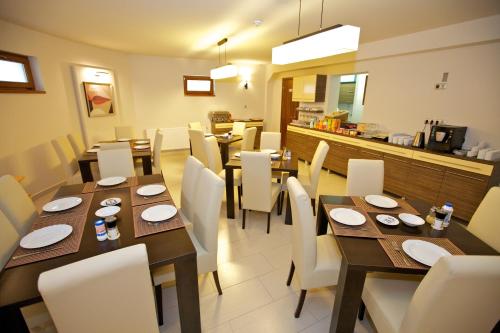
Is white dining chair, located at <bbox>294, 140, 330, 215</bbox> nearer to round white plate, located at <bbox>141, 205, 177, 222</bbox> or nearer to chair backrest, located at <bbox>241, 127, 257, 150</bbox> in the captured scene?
chair backrest, located at <bbox>241, 127, 257, 150</bbox>

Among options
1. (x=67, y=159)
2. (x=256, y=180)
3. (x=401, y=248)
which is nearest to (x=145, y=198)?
(x=256, y=180)

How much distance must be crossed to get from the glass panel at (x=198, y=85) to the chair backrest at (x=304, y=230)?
548 cm

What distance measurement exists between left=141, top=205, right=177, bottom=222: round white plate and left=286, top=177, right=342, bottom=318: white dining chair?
0.80 meters

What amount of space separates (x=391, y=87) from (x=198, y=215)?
3824 millimetres

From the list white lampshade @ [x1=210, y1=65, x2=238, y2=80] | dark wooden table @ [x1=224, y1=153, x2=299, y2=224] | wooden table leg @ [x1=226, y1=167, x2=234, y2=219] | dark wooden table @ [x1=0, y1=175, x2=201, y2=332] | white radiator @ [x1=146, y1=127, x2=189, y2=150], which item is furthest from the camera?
white radiator @ [x1=146, y1=127, x2=189, y2=150]

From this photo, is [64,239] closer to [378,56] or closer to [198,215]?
[198,215]

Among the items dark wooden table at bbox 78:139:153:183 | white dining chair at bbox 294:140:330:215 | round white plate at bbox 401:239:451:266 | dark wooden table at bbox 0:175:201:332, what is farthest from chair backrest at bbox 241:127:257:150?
round white plate at bbox 401:239:451:266

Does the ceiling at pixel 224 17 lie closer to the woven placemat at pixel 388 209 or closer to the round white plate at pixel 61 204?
the woven placemat at pixel 388 209

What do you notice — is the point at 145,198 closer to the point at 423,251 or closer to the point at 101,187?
the point at 101,187

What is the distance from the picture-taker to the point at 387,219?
4.89 ft

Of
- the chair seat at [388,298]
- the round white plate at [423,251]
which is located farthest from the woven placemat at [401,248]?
the chair seat at [388,298]

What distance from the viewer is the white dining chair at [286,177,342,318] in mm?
1367

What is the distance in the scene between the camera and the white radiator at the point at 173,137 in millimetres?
5941

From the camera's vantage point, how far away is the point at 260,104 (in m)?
7.15
